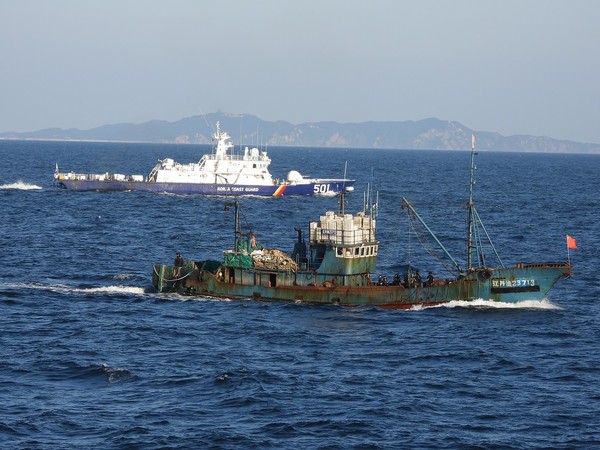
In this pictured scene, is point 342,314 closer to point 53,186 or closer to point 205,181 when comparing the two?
point 205,181

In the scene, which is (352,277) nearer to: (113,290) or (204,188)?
(113,290)

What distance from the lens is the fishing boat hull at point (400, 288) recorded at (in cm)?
6316

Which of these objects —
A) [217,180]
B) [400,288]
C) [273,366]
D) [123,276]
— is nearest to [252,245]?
[400,288]

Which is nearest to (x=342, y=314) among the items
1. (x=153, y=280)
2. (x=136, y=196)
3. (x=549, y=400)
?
(x=153, y=280)

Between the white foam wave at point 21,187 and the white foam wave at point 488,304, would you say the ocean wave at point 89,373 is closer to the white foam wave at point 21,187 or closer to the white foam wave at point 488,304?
the white foam wave at point 488,304

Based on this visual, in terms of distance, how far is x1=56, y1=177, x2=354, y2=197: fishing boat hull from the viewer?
14700 cm

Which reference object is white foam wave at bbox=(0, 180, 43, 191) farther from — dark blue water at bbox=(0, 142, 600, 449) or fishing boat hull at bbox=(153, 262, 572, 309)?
fishing boat hull at bbox=(153, 262, 572, 309)

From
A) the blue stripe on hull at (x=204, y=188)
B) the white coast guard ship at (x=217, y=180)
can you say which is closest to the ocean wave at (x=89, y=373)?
→ the white coast guard ship at (x=217, y=180)

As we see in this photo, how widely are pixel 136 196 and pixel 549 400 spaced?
106m

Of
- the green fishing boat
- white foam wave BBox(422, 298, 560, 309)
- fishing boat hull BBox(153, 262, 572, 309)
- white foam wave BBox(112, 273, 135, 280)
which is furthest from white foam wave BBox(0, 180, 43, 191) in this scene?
white foam wave BBox(422, 298, 560, 309)

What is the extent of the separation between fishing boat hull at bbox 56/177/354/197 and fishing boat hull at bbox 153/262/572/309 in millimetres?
81486

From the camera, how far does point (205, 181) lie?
148125 mm

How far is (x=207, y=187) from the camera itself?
147 m

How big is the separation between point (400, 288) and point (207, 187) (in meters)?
86.4
